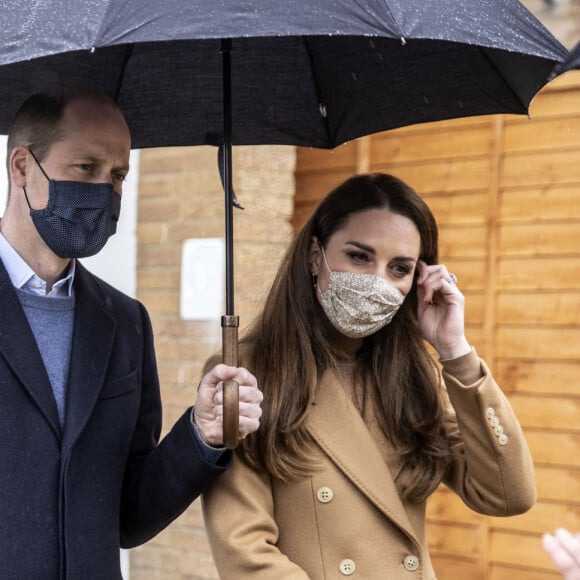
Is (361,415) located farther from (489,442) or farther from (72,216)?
(72,216)

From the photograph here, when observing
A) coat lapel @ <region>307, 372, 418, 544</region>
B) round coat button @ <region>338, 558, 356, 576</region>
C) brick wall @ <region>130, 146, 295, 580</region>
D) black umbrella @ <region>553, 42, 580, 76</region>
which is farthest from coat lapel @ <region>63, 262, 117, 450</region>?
brick wall @ <region>130, 146, 295, 580</region>

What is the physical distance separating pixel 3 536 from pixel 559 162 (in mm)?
2950

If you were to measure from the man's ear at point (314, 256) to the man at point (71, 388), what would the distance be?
22.0 inches

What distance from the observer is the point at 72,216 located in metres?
2.47

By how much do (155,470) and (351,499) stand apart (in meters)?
0.50

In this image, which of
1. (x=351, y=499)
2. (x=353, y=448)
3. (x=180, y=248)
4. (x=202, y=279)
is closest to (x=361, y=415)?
(x=353, y=448)

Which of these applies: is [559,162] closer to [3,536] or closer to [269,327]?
[269,327]

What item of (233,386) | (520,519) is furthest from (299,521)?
(520,519)

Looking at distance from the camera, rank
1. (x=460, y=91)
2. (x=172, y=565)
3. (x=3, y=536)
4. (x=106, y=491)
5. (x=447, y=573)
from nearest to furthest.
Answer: (x=3, y=536) → (x=106, y=491) → (x=460, y=91) → (x=447, y=573) → (x=172, y=565)

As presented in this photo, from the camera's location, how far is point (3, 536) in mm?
2379

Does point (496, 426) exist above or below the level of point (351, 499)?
above

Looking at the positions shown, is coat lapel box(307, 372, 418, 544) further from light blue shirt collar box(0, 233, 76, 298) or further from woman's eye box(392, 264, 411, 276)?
light blue shirt collar box(0, 233, 76, 298)

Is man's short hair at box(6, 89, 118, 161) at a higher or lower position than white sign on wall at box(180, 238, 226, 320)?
higher

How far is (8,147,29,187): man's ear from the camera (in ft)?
8.35
